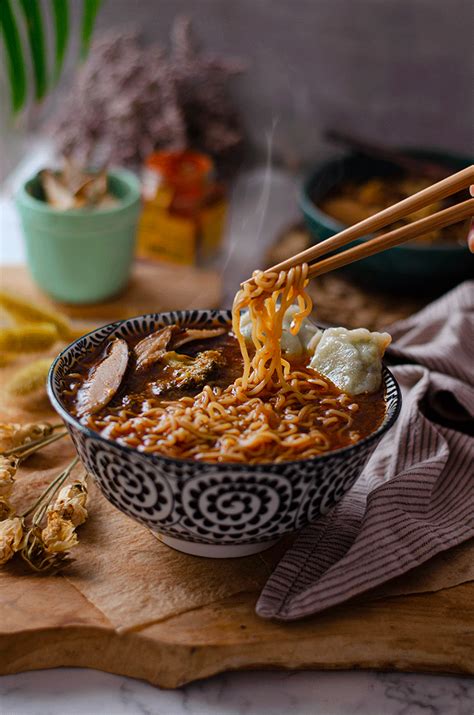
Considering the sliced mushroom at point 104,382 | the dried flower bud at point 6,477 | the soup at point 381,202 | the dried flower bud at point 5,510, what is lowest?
the soup at point 381,202

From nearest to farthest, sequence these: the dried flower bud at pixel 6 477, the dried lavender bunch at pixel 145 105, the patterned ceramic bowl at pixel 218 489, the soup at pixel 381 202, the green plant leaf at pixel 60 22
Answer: the patterned ceramic bowl at pixel 218 489 → the dried flower bud at pixel 6 477 → the green plant leaf at pixel 60 22 → the soup at pixel 381 202 → the dried lavender bunch at pixel 145 105

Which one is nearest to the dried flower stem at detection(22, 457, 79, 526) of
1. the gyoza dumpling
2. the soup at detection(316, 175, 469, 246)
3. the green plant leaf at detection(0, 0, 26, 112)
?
the gyoza dumpling

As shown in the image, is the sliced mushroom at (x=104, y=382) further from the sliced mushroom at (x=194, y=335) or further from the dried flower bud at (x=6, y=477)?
the dried flower bud at (x=6, y=477)

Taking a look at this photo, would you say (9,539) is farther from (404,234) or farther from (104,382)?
(404,234)

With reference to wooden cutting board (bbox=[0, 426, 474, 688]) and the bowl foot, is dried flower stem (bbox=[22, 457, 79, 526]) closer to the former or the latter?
wooden cutting board (bbox=[0, 426, 474, 688])

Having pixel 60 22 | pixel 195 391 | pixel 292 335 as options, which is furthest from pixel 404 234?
pixel 60 22

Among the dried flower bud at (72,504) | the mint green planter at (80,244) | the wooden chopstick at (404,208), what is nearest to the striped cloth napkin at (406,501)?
the dried flower bud at (72,504)

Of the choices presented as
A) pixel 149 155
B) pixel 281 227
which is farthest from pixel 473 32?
pixel 149 155
